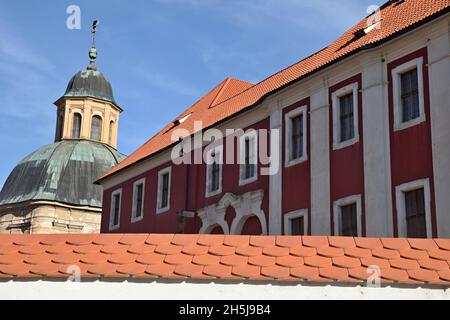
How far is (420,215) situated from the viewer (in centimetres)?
1597

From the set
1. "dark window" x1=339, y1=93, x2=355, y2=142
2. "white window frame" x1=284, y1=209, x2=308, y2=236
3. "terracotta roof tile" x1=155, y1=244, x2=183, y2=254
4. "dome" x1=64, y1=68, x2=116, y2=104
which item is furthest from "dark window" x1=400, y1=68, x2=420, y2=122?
"dome" x1=64, y1=68, x2=116, y2=104

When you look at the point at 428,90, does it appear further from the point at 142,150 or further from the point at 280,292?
the point at 142,150

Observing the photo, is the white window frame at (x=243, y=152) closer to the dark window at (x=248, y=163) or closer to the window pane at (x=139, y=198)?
the dark window at (x=248, y=163)

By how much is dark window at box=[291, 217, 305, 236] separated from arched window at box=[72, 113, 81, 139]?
36205mm

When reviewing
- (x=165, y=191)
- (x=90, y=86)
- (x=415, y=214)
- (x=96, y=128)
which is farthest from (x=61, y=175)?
(x=415, y=214)

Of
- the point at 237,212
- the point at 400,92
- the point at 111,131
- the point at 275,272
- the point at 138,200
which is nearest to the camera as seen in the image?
the point at 275,272

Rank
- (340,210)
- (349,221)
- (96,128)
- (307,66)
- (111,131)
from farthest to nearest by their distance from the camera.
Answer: (111,131) → (96,128) → (307,66) → (340,210) → (349,221)

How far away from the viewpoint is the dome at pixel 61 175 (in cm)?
4741

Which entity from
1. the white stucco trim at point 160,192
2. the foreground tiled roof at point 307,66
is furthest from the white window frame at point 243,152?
the white stucco trim at point 160,192

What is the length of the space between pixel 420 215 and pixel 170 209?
40.6 ft

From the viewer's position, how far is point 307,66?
860 inches

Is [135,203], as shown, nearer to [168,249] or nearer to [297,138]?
[297,138]

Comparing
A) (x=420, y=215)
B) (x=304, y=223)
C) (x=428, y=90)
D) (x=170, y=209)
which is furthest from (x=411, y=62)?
(x=170, y=209)

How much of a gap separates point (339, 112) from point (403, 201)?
3684 mm
